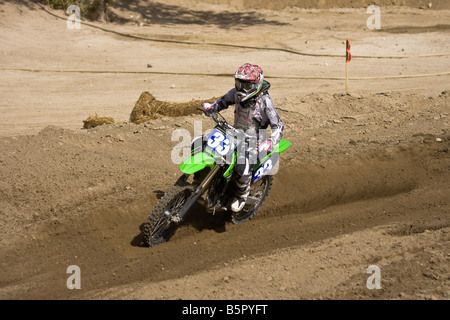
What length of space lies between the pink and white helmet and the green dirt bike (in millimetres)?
414

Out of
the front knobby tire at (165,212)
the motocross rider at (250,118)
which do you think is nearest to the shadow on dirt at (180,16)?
the motocross rider at (250,118)

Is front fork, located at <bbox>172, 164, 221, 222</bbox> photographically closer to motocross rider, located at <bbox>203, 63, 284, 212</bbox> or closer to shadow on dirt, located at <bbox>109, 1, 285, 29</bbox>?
motocross rider, located at <bbox>203, 63, 284, 212</bbox>

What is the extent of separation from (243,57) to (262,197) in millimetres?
10528

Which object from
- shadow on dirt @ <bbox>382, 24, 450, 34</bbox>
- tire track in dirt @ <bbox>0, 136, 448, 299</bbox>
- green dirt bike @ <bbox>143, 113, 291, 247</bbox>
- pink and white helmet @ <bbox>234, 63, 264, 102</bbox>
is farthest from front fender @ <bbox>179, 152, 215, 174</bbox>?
shadow on dirt @ <bbox>382, 24, 450, 34</bbox>

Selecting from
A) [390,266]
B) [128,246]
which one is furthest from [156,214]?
[390,266]

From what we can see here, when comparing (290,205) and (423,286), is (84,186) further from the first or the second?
(423,286)

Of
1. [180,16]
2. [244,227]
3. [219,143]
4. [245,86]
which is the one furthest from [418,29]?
[219,143]

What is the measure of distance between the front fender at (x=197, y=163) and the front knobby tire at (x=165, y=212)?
26 cm

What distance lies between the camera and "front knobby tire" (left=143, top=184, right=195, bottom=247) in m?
6.77

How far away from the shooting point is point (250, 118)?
7555mm

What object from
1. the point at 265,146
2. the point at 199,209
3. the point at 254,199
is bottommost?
the point at 199,209

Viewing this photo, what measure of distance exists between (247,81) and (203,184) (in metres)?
1.36

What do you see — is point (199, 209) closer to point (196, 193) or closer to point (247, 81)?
point (196, 193)

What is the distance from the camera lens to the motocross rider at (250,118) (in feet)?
23.6
